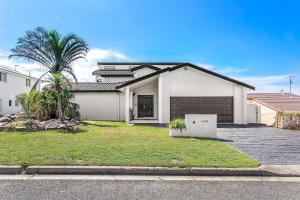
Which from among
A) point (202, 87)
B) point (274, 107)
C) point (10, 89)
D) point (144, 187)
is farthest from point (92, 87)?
point (144, 187)

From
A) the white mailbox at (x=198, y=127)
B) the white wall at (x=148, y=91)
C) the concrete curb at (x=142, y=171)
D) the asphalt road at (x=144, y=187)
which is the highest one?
the white wall at (x=148, y=91)

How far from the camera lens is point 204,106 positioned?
68.9 ft

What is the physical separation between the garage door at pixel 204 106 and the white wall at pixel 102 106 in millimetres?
6050

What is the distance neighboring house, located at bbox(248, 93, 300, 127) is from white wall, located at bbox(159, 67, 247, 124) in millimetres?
2118

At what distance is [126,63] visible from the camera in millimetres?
40500

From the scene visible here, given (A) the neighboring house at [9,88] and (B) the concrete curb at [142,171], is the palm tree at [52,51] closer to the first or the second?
(B) the concrete curb at [142,171]

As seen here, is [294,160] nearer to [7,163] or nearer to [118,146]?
[118,146]

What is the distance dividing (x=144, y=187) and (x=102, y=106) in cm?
1960

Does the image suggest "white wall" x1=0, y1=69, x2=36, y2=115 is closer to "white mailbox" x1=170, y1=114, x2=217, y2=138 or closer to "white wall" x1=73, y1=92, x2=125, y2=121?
"white wall" x1=73, y1=92, x2=125, y2=121

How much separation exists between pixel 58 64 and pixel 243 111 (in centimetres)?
1365

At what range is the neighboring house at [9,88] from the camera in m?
30.2

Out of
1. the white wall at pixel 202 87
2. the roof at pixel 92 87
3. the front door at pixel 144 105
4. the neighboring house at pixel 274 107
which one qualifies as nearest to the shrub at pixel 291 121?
the neighboring house at pixel 274 107

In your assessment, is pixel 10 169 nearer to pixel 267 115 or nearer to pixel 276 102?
pixel 267 115

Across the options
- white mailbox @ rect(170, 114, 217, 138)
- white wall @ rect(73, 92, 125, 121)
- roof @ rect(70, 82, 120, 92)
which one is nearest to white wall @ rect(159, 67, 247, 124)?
roof @ rect(70, 82, 120, 92)
